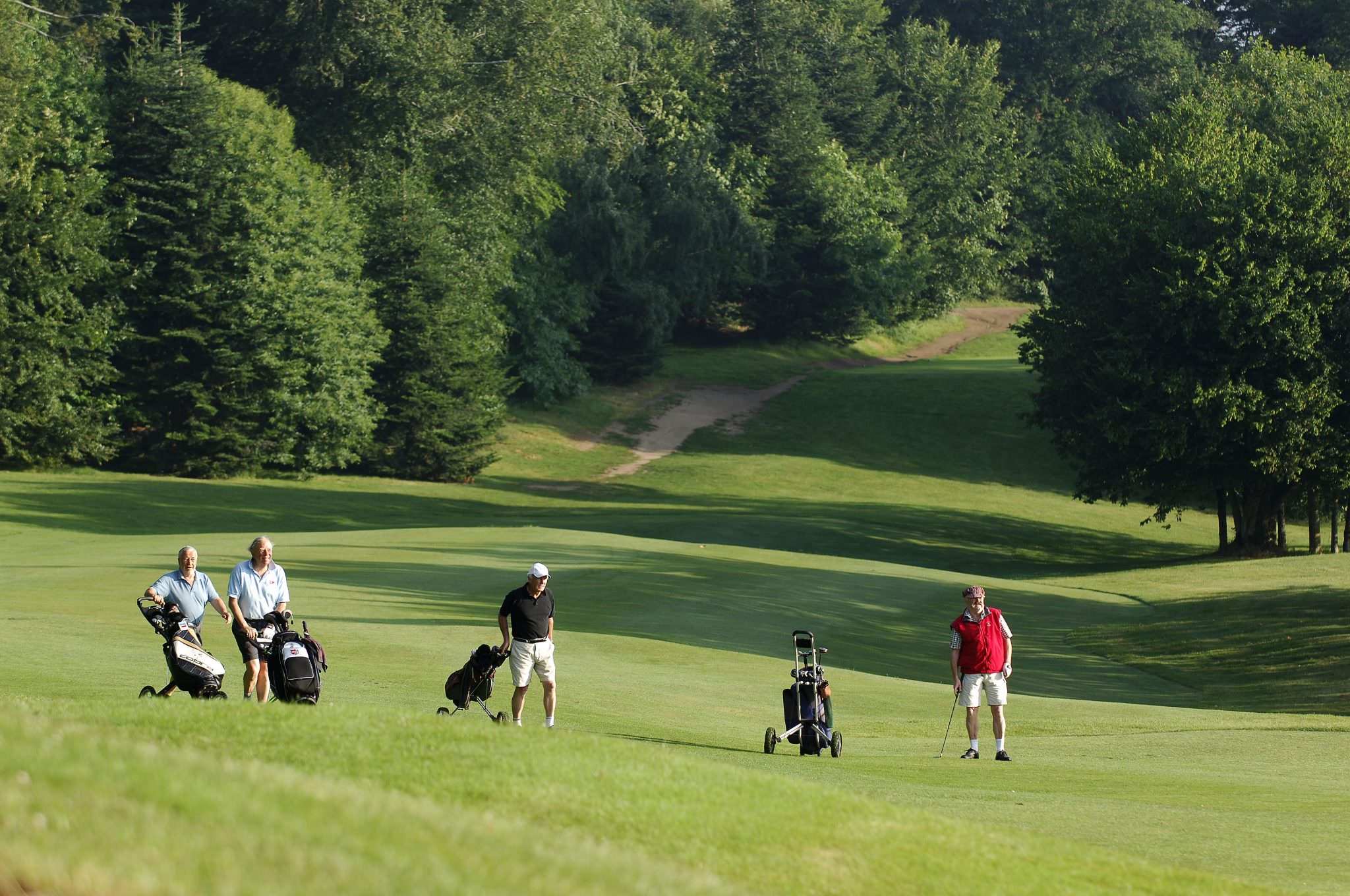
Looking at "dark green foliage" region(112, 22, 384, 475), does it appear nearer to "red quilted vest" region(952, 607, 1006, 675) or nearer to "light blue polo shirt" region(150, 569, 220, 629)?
"light blue polo shirt" region(150, 569, 220, 629)

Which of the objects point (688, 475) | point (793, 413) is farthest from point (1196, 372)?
point (793, 413)

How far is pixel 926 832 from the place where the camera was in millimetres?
10727

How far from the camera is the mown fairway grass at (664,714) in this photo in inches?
304

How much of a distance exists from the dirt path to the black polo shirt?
53.6m

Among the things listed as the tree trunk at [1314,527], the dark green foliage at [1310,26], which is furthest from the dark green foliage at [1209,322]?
the dark green foliage at [1310,26]

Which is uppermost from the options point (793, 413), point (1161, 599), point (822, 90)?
point (822, 90)

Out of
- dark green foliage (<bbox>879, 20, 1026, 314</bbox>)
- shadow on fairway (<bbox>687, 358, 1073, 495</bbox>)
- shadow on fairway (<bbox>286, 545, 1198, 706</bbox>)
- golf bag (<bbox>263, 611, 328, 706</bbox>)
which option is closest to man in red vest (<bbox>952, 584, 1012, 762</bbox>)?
golf bag (<bbox>263, 611, 328, 706</bbox>)

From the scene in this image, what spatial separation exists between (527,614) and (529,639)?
0.28 metres

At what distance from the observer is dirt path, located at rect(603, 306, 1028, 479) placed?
7512 cm

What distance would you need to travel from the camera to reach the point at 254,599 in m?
15.4

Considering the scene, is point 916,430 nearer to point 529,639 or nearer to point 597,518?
point 597,518

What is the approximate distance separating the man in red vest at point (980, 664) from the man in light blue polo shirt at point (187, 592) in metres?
8.96

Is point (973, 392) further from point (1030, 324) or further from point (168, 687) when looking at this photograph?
point (168, 687)

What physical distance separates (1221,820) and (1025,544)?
45.8 meters
